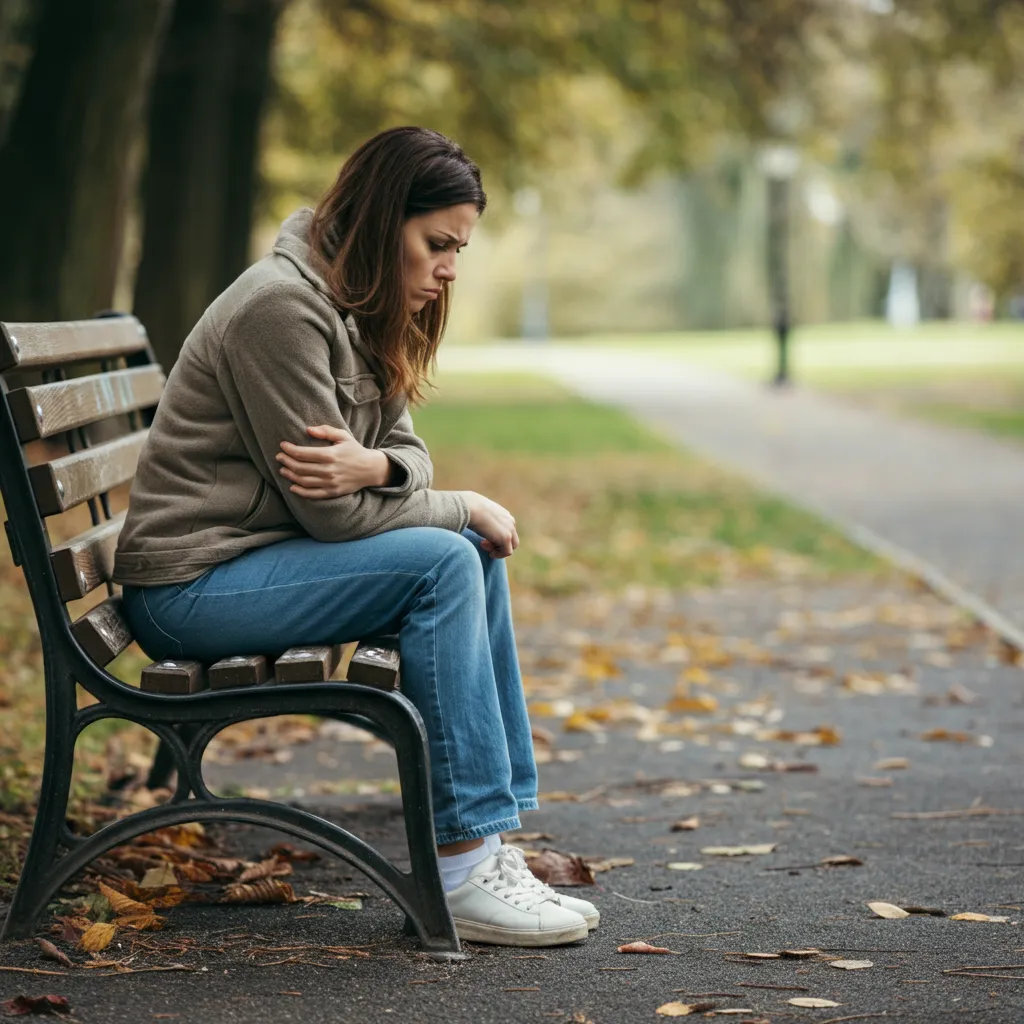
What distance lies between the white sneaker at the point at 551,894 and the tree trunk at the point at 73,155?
27.9 feet

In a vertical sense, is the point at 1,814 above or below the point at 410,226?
below

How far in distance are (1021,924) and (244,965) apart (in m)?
1.55

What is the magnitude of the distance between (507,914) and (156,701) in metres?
0.80

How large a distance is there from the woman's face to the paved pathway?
5026 millimetres

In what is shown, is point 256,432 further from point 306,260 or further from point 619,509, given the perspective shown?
point 619,509

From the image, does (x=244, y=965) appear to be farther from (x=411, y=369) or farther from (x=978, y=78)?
(x=978, y=78)

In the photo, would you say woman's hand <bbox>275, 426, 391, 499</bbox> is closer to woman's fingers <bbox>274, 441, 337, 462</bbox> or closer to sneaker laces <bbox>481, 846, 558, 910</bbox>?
woman's fingers <bbox>274, 441, 337, 462</bbox>

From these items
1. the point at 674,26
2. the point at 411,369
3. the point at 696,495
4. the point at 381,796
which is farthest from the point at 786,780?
the point at 674,26

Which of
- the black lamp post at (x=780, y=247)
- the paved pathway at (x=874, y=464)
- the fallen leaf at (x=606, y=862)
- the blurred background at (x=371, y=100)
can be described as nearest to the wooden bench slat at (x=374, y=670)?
the fallen leaf at (x=606, y=862)

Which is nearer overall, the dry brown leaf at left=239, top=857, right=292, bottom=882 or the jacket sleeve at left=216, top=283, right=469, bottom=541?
the jacket sleeve at left=216, top=283, right=469, bottom=541

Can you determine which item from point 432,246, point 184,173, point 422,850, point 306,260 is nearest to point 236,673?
point 422,850

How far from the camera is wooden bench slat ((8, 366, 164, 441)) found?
3.36 m

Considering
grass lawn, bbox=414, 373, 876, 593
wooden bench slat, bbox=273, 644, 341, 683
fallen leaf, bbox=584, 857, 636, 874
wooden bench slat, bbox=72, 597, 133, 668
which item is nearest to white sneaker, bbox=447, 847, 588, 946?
wooden bench slat, bbox=273, 644, 341, 683

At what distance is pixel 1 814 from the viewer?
4289 mm
